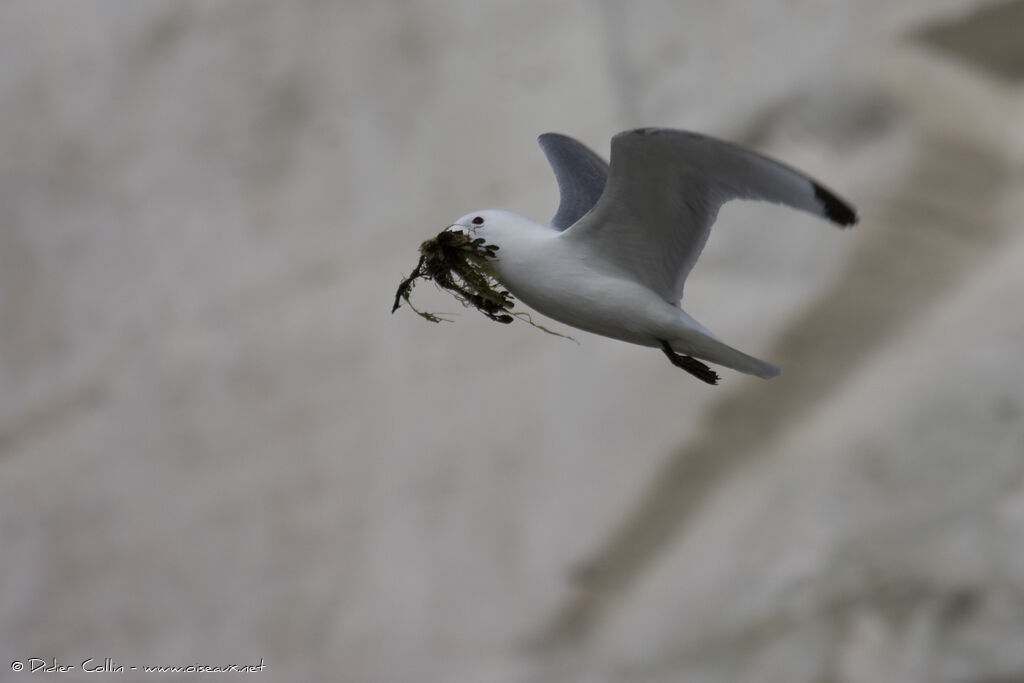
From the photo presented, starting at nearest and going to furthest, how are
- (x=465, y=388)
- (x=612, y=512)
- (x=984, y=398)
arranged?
(x=984, y=398) → (x=612, y=512) → (x=465, y=388)

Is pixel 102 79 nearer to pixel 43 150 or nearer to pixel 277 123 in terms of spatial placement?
pixel 43 150

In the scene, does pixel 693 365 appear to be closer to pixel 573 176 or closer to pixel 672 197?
pixel 672 197

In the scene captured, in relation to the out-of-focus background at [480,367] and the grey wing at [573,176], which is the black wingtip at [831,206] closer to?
the grey wing at [573,176]

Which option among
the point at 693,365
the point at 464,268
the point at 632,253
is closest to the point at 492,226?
the point at 464,268

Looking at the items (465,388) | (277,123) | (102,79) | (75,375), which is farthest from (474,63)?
(75,375)

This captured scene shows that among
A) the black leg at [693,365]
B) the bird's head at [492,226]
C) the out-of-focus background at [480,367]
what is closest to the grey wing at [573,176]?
the bird's head at [492,226]

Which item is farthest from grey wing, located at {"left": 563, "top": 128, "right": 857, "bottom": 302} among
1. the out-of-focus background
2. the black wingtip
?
the out-of-focus background
